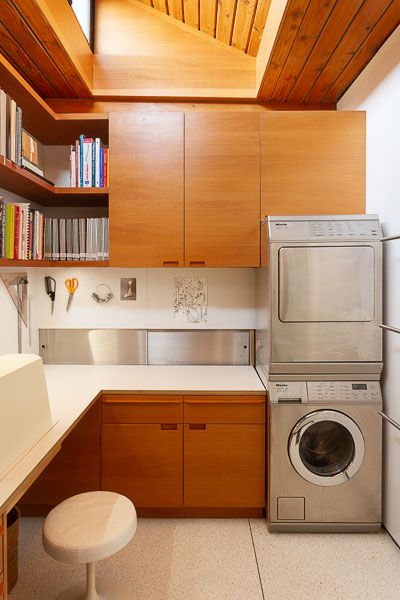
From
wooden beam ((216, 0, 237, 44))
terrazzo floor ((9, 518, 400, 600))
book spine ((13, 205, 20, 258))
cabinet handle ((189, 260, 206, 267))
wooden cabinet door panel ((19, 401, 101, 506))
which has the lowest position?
terrazzo floor ((9, 518, 400, 600))

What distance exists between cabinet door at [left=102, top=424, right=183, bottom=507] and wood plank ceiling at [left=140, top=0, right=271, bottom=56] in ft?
7.87

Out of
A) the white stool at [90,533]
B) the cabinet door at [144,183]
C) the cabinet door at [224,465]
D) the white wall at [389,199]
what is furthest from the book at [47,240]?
the white wall at [389,199]

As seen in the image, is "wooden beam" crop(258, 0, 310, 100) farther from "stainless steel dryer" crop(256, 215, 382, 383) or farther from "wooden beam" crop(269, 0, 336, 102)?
"stainless steel dryer" crop(256, 215, 382, 383)

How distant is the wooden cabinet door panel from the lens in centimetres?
222

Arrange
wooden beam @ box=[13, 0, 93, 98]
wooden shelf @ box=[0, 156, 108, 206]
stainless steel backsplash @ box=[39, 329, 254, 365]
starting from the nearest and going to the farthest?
wooden beam @ box=[13, 0, 93, 98] → wooden shelf @ box=[0, 156, 108, 206] → stainless steel backsplash @ box=[39, 329, 254, 365]

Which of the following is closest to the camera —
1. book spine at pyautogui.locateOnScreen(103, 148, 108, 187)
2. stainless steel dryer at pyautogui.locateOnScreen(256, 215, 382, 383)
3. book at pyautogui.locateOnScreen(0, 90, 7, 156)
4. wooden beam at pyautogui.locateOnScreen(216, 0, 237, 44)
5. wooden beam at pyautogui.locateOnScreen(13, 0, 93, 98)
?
book at pyautogui.locateOnScreen(0, 90, 7, 156)

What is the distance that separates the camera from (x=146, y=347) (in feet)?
9.14

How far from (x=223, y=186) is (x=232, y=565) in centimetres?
203

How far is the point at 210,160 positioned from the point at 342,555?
225 centimetres

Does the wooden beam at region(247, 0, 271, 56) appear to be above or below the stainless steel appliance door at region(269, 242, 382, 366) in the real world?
above

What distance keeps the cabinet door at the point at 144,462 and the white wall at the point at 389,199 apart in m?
1.12

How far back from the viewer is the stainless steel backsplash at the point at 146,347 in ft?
9.11

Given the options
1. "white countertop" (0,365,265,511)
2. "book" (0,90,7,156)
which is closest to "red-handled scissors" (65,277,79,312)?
"white countertop" (0,365,265,511)

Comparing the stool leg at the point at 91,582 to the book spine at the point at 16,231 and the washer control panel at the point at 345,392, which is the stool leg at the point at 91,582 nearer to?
the washer control panel at the point at 345,392
